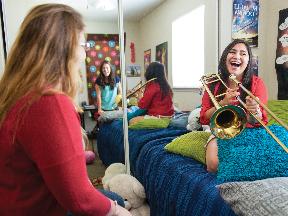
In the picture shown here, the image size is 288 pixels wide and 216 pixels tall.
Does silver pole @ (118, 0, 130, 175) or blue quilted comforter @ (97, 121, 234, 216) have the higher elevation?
silver pole @ (118, 0, 130, 175)

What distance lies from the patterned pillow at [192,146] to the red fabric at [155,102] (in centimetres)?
73

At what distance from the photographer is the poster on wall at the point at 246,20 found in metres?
2.97

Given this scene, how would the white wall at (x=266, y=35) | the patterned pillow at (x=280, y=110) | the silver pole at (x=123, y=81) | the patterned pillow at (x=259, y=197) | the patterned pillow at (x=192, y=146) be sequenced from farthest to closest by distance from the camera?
1. the white wall at (x=266, y=35)
2. the silver pole at (x=123, y=81)
3. the patterned pillow at (x=280, y=110)
4. the patterned pillow at (x=192, y=146)
5. the patterned pillow at (x=259, y=197)

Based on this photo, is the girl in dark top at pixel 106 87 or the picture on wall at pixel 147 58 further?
the picture on wall at pixel 147 58

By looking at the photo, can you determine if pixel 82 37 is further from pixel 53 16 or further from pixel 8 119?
pixel 8 119

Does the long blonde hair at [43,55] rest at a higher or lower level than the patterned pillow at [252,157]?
higher

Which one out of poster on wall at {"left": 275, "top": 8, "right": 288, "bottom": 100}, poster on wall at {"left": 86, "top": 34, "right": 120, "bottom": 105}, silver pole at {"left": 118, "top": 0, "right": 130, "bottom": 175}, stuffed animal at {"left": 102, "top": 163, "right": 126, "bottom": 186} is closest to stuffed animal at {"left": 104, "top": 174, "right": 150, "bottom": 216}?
stuffed animal at {"left": 102, "top": 163, "right": 126, "bottom": 186}

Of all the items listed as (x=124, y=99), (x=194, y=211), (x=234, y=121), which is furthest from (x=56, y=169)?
(x=124, y=99)

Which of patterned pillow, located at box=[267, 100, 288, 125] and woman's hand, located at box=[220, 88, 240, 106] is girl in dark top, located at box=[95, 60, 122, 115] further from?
patterned pillow, located at box=[267, 100, 288, 125]

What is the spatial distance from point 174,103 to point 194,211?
1.42m

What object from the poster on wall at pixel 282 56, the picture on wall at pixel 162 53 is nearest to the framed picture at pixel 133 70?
the picture on wall at pixel 162 53

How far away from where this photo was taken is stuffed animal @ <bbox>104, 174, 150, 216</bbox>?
186 centimetres

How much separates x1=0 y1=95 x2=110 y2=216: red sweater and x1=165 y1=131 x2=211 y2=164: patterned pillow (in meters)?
0.94

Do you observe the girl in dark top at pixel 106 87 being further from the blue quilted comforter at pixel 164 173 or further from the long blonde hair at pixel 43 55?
the long blonde hair at pixel 43 55
